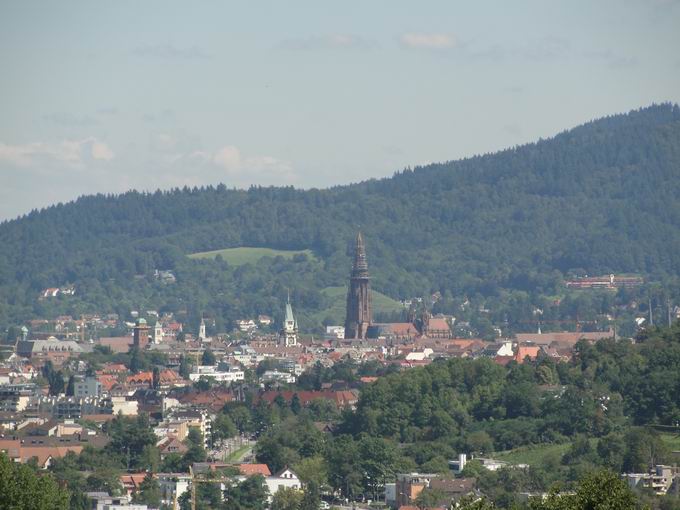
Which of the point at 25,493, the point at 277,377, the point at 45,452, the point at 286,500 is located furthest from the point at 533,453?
the point at 277,377

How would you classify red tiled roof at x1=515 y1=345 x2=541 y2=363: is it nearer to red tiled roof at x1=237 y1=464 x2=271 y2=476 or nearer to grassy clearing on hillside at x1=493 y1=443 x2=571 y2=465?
grassy clearing on hillside at x1=493 y1=443 x2=571 y2=465

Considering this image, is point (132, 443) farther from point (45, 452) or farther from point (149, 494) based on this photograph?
point (149, 494)

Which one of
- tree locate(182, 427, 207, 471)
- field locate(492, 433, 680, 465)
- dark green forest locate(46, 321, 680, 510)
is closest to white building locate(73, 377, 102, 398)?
dark green forest locate(46, 321, 680, 510)

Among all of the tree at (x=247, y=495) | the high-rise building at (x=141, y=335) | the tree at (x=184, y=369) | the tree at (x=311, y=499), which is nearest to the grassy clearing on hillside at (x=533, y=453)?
the tree at (x=311, y=499)

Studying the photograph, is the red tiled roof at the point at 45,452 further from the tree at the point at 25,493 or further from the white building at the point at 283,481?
the tree at the point at 25,493

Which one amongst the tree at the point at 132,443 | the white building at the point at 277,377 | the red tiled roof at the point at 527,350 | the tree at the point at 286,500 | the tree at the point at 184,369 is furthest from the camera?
the tree at the point at 184,369

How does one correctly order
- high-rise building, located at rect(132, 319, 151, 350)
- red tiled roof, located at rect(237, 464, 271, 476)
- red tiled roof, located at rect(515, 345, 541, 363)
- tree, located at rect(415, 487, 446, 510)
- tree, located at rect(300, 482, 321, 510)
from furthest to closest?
1. high-rise building, located at rect(132, 319, 151, 350)
2. red tiled roof, located at rect(515, 345, 541, 363)
3. red tiled roof, located at rect(237, 464, 271, 476)
4. tree, located at rect(300, 482, 321, 510)
5. tree, located at rect(415, 487, 446, 510)

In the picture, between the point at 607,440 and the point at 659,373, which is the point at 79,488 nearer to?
the point at 607,440
